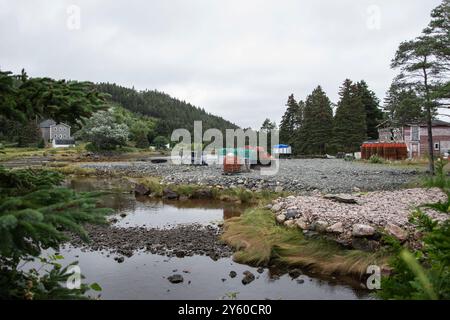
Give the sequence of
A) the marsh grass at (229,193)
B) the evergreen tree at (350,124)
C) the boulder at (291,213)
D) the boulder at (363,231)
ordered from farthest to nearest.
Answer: the evergreen tree at (350,124), the marsh grass at (229,193), the boulder at (291,213), the boulder at (363,231)

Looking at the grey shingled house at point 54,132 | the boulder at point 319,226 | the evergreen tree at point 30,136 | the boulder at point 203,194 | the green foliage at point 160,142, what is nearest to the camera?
the boulder at point 319,226

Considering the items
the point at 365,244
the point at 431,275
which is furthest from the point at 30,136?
the point at 431,275

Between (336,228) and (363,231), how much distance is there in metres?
0.67

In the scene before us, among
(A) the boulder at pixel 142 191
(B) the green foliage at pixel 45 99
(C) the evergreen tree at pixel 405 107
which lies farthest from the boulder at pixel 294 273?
(C) the evergreen tree at pixel 405 107

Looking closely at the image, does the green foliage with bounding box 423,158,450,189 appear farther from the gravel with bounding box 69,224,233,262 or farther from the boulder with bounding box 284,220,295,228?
the gravel with bounding box 69,224,233,262

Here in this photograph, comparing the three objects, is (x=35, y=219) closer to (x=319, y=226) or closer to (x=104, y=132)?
(x=319, y=226)

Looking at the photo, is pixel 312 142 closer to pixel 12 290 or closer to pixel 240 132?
pixel 240 132

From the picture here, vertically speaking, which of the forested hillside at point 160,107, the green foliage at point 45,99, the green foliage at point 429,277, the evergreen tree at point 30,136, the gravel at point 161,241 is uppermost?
the forested hillside at point 160,107

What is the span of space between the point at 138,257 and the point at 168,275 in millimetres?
1582

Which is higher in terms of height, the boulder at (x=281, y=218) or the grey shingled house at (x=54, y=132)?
the grey shingled house at (x=54, y=132)

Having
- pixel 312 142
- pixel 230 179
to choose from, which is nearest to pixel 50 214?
pixel 230 179

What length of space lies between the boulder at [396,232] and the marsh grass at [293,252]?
0.54 metres

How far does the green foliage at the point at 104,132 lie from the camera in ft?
175

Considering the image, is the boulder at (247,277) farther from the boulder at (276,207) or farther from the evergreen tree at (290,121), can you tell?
the evergreen tree at (290,121)
